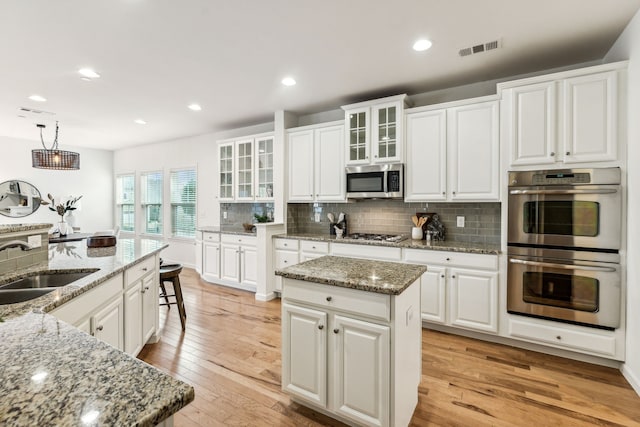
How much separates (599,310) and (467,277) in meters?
1.01

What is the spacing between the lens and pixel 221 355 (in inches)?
111

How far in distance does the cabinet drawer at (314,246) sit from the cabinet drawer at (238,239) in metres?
0.88

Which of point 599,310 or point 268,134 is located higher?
point 268,134

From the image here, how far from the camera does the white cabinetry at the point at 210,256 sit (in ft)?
16.8

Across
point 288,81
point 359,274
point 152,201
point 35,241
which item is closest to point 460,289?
point 359,274

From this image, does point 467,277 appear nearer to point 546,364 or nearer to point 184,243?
point 546,364

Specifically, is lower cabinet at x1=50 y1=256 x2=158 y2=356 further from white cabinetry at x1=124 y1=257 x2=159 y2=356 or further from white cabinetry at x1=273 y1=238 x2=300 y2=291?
white cabinetry at x1=273 y1=238 x2=300 y2=291

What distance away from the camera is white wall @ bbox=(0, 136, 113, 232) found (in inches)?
249

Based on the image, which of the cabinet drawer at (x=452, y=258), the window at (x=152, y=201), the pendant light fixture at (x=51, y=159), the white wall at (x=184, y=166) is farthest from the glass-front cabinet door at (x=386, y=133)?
the window at (x=152, y=201)

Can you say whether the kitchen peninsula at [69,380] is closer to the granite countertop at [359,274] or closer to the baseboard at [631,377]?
the granite countertop at [359,274]

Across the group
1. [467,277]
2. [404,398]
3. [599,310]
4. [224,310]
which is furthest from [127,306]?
[599,310]

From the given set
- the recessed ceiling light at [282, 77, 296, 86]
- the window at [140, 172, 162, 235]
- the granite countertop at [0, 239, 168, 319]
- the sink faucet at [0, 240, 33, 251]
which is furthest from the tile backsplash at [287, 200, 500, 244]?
the window at [140, 172, 162, 235]

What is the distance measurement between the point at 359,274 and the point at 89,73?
3547mm

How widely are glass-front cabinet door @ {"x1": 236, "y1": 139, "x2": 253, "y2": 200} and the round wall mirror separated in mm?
4783
